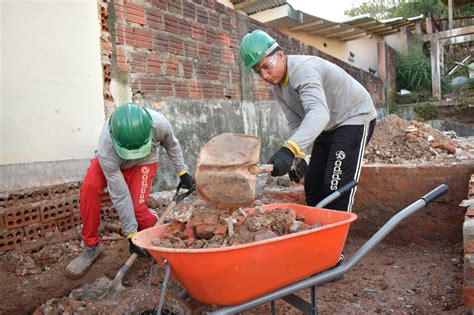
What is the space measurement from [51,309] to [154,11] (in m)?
2.98

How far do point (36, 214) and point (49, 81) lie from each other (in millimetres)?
Result: 1085

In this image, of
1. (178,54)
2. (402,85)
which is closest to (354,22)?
(402,85)

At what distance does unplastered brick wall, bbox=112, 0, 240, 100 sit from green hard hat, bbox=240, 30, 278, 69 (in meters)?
1.98

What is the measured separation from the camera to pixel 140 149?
8.61ft

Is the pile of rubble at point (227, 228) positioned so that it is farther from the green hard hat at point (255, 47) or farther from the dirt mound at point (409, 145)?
the dirt mound at point (409, 145)

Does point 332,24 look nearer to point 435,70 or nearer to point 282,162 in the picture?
point 435,70

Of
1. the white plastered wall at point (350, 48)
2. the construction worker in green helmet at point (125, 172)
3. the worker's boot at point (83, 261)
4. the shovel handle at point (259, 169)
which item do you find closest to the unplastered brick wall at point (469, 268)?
the shovel handle at point (259, 169)

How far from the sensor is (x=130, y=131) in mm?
2521

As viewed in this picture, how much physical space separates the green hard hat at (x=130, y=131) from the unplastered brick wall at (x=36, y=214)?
102 cm

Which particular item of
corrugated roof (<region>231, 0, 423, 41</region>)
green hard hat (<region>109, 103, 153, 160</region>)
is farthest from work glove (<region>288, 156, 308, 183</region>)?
corrugated roof (<region>231, 0, 423, 41</region>)

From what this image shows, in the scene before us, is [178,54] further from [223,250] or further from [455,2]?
[455,2]

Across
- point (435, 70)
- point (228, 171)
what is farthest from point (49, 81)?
point (435, 70)

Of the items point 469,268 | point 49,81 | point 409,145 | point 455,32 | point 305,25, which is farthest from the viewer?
point 455,32

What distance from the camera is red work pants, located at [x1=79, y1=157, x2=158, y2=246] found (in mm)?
3000
